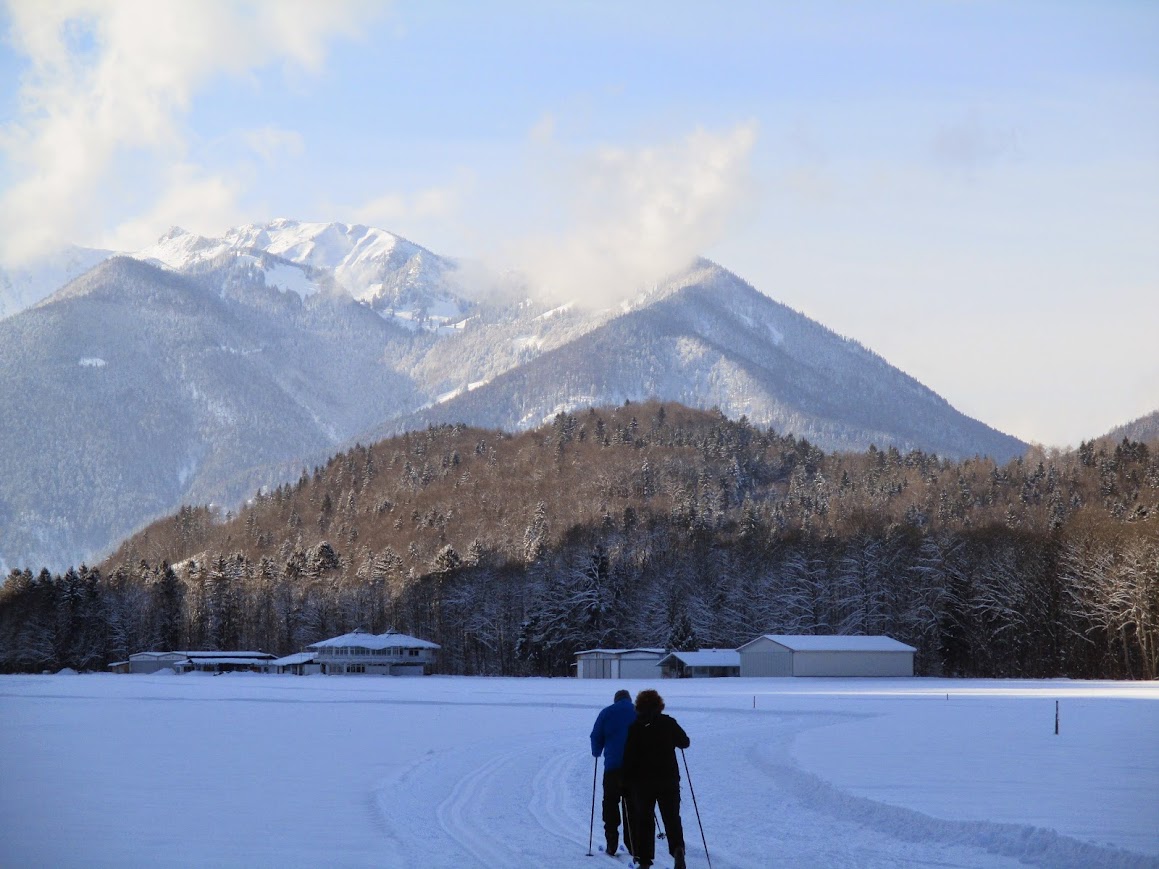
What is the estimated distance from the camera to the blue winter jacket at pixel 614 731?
57.1 ft

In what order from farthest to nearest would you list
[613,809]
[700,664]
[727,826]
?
[700,664] → [727,826] → [613,809]

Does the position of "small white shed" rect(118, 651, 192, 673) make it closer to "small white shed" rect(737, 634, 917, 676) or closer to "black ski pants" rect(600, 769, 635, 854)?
"small white shed" rect(737, 634, 917, 676)

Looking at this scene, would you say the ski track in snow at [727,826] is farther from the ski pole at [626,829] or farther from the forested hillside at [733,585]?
the forested hillside at [733,585]

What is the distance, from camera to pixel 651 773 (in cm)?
1558

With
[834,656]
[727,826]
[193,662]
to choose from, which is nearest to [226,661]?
[193,662]

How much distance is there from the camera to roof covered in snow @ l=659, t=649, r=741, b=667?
108875 mm

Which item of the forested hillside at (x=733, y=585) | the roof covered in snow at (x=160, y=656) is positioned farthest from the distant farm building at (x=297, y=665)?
the forested hillside at (x=733, y=585)

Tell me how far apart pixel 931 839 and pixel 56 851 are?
11.5m

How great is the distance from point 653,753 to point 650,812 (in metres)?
0.70

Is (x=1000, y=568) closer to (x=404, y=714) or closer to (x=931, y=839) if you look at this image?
(x=404, y=714)

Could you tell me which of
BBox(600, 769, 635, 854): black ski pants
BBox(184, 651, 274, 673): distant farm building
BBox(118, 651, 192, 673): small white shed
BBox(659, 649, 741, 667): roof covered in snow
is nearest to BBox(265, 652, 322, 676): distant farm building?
BBox(184, 651, 274, 673): distant farm building

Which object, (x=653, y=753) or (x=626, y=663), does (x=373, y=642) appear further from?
(x=653, y=753)

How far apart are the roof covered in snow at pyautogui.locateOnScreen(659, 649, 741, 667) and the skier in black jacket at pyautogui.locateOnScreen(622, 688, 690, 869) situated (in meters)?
94.5

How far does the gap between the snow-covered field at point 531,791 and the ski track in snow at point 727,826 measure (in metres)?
0.06
